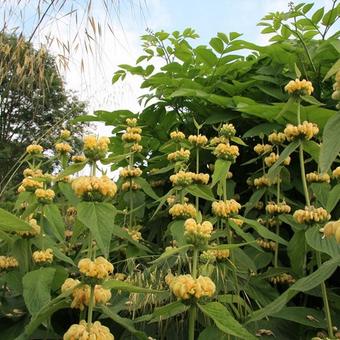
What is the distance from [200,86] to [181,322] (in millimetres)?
839

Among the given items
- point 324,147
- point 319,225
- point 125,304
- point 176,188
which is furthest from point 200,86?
point 324,147

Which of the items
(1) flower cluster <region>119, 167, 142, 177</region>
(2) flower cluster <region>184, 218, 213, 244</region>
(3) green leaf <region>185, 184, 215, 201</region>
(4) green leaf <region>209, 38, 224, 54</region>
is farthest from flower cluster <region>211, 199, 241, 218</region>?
(4) green leaf <region>209, 38, 224, 54</region>

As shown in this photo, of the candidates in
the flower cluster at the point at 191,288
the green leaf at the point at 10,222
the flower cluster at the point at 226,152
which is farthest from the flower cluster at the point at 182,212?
the green leaf at the point at 10,222

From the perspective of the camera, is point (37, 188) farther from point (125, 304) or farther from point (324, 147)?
point (324, 147)

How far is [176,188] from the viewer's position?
1184 mm

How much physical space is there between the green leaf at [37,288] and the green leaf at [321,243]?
460mm

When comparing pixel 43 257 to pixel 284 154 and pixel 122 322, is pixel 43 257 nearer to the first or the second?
pixel 122 322

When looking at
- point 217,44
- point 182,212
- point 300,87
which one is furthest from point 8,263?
point 217,44

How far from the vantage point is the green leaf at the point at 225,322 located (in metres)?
0.69

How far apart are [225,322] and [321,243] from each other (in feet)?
0.93

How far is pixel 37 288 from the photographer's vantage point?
921mm

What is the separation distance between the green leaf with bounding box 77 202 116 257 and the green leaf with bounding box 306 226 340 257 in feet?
1.16

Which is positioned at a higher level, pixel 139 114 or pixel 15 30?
pixel 15 30

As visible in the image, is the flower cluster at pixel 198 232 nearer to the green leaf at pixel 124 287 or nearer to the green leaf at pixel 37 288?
the green leaf at pixel 124 287
